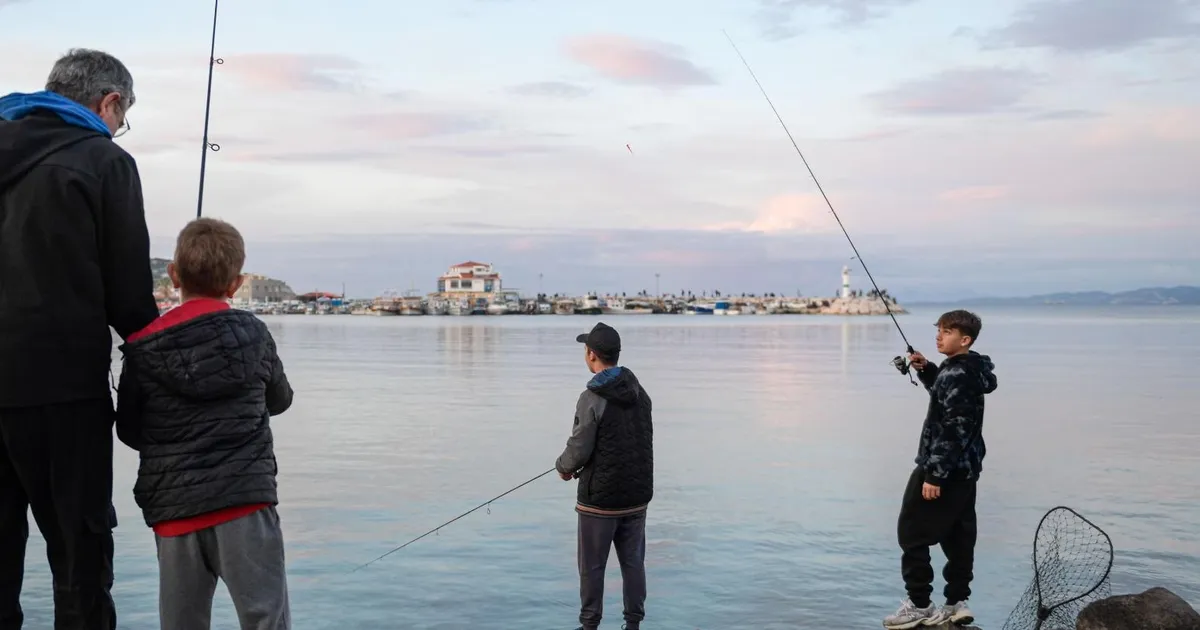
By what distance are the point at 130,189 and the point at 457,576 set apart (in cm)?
441

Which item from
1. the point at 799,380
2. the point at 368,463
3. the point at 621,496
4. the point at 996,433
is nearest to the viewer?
the point at 621,496

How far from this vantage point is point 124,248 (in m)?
3.25

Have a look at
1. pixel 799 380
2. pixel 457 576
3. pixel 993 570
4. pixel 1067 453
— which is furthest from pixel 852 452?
pixel 799 380

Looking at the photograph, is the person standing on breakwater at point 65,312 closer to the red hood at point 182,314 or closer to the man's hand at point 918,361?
the red hood at point 182,314

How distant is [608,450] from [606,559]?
606 mm

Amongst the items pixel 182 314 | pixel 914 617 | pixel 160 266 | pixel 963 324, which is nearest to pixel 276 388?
pixel 182 314

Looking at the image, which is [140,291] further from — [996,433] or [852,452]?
[996,433]

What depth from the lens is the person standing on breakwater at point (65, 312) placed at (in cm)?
313

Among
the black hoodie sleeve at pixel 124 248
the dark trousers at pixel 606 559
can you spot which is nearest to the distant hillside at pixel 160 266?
the black hoodie sleeve at pixel 124 248

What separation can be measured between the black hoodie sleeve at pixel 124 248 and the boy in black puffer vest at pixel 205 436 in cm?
8

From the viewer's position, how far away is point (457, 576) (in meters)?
7.04

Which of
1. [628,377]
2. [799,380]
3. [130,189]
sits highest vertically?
[130,189]

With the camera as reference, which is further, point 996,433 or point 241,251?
point 996,433

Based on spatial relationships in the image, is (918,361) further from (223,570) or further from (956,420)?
(223,570)
